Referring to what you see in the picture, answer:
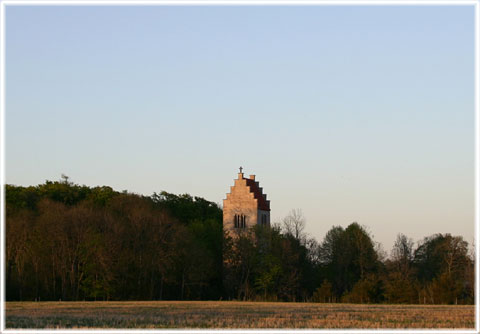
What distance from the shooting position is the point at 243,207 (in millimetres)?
101375

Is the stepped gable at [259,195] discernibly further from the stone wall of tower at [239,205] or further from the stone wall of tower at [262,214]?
the stone wall of tower at [239,205]

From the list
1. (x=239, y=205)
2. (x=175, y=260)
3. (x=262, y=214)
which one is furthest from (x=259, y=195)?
(x=175, y=260)

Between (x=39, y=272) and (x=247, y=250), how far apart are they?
77.6 feet

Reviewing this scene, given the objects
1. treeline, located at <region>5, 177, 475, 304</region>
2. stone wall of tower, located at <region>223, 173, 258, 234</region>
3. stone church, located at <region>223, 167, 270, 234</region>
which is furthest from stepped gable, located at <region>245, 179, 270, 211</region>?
treeline, located at <region>5, 177, 475, 304</region>

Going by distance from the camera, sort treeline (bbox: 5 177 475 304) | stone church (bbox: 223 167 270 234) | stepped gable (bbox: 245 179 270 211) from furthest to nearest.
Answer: stepped gable (bbox: 245 179 270 211) → stone church (bbox: 223 167 270 234) → treeline (bbox: 5 177 475 304)

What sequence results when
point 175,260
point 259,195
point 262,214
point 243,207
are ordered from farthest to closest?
point 259,195 < point 262,214 < point 243,207 < point 175,260

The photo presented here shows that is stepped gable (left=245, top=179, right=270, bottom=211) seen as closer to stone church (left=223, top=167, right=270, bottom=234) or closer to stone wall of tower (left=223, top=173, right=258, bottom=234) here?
stone church (left=223, top=167, right=270, bottom=234)

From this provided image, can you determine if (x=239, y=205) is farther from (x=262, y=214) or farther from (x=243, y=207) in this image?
(x=262, y=214)

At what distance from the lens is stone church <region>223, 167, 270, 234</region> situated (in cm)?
10056

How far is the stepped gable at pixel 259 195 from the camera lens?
102 m

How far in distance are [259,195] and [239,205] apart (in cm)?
293

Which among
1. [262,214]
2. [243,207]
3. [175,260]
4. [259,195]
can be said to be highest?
[259,195]

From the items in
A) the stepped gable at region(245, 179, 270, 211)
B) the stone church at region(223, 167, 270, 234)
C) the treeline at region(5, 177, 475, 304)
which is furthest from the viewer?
the stepped gable at region(245, 179, 270, 211)

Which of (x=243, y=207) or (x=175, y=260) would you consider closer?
(x=175, y=260)
